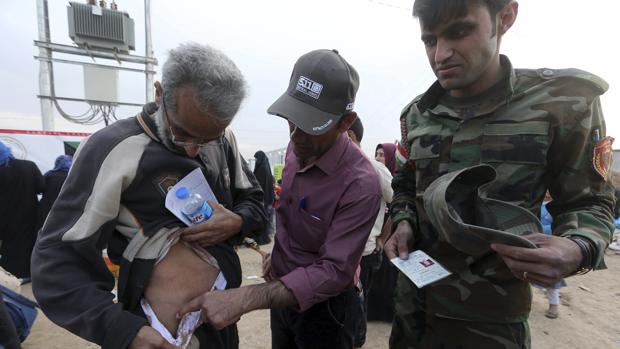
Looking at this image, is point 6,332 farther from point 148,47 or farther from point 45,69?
point 148,47

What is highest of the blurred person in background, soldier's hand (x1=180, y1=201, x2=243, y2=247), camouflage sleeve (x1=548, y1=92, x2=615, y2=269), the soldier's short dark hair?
the soldier's short dark hair

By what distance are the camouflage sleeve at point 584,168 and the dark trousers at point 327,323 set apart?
1052 millimetres

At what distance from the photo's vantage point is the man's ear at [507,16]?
4.09ft

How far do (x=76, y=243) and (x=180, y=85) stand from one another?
2.35 feet

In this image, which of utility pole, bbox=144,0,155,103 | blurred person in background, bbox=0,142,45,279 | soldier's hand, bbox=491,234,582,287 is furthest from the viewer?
utility pole, bbox=144,0,155,103

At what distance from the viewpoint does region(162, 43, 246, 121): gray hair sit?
1279mm

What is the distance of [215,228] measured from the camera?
1.46 metres

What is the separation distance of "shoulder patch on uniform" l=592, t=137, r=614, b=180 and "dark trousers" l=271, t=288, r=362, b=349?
4.06ft

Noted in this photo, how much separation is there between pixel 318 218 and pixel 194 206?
0.61 meters

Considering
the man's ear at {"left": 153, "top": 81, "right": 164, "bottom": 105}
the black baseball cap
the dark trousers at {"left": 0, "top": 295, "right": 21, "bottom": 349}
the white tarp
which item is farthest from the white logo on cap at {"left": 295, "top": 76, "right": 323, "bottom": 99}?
the white tarp

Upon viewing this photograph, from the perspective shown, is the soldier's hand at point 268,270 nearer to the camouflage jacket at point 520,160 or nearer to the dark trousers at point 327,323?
the dark trousers at point 327,323

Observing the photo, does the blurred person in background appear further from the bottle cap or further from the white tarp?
the bottle cap

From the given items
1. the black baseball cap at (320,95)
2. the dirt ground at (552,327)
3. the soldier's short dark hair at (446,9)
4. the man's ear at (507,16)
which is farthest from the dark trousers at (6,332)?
the man's ear at (507,16)

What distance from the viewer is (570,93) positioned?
1190 mm
